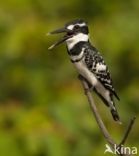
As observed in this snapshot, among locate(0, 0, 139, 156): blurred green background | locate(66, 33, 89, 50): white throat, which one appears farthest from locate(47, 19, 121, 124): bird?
locate(0, 0, 139, 156): blurred green background

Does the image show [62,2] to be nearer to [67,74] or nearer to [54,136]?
[67,74]

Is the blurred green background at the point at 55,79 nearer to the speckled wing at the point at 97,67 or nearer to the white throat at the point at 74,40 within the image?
the speckled wing at the point at 97,67

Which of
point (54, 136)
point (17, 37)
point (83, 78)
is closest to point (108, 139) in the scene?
point (83, 78)

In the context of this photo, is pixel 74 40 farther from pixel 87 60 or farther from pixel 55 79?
pixel 55 79

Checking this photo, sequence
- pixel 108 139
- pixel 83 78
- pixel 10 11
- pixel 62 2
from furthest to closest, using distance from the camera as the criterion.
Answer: pixel 62 2
pixel 10 11
pixel 83 78
pixel 108 139

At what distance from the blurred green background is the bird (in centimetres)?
62

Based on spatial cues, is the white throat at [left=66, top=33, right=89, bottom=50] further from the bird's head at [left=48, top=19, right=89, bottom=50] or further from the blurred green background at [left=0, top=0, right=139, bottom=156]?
the blurred green background at [left=0, top=0, right=139, bottom=156]

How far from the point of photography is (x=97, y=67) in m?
2.73

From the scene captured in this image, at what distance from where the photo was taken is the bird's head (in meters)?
2.33

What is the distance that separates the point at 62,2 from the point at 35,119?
2119 mm

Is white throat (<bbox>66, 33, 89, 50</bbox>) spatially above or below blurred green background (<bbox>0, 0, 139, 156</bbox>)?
below

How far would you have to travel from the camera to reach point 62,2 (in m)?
5.53

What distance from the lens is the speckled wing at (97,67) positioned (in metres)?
2.65

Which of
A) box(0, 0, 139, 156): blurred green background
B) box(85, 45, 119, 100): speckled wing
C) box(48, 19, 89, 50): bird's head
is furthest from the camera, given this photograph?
box(0, 0, 139, 156): blurred green background
